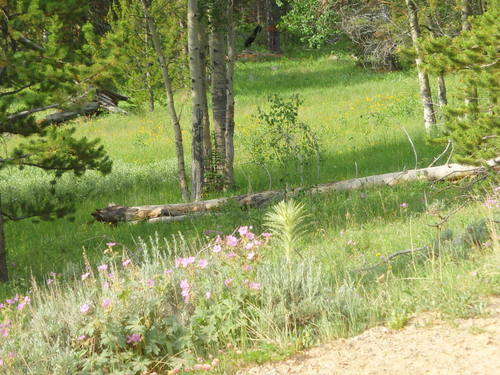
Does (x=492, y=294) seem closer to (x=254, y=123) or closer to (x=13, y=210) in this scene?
(x=13, y=210)

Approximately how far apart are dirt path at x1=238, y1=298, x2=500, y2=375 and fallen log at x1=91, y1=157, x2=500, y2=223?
6005mm

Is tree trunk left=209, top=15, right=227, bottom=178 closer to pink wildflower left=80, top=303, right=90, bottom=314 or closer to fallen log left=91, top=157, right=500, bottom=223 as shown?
fallen log left=91, top=157, right=500, bottom=223

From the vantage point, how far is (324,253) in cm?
657

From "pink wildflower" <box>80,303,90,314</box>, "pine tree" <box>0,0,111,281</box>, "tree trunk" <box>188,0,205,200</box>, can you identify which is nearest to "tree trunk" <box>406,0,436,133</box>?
"tree trunk" <box>188,0,205,200</box>

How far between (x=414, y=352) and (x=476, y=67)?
6455mm

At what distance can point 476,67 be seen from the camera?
29.5 feet

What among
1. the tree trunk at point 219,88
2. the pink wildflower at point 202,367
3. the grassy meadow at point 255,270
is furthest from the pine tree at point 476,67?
the pink wildflower at point 202,367

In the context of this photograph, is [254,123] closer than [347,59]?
Yes

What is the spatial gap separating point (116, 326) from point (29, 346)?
2.29 feet

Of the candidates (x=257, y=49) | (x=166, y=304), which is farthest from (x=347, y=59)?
(x=166, y=304)

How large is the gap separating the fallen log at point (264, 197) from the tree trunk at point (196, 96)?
80 cm

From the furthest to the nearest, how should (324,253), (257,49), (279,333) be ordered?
(257,49) < (324,253) < (279,333)

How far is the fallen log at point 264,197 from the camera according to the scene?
1019cm

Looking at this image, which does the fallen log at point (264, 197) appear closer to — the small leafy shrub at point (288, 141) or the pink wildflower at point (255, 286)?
the small leafy shrub at point (288, 141)
